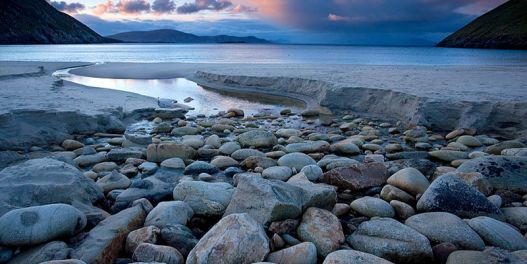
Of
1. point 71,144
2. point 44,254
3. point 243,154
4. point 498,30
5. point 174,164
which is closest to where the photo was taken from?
point 44,254

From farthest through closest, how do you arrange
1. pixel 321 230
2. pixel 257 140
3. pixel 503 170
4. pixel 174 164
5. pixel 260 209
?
pixel 257 140 < pixel 174 164 < pixel 503 170 < pixel 260 209 < pixel 321 230

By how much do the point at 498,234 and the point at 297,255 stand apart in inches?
57.9

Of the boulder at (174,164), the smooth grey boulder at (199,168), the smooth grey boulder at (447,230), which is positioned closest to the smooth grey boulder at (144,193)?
the smooth grey boulder at (199,168)

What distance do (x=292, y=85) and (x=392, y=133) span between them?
584 centimetres

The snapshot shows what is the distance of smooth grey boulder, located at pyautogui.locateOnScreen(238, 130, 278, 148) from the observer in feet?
17.5

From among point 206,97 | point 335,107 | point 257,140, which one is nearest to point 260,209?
point 257,140

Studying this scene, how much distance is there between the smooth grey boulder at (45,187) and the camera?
2.87 metres

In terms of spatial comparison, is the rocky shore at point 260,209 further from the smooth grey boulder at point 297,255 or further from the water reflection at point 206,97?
the water reflection at point 206,97

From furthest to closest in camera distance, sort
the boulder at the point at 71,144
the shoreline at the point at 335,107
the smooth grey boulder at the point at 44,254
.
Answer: the shoreline at the point at 335,107 → the boulder at the point at 71,144 → the smooth grey boulder at the point at 44,254

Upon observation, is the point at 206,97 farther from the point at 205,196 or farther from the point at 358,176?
the point at 205,196

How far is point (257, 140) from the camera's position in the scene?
5.37m

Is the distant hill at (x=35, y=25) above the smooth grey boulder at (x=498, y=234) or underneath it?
above

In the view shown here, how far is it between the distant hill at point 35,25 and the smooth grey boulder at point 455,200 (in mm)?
101943

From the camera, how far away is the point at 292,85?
1185cm
